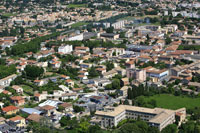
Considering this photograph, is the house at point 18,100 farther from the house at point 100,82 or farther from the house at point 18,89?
the house at point 100,82

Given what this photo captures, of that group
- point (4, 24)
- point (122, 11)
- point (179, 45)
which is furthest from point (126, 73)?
point (122, 11)

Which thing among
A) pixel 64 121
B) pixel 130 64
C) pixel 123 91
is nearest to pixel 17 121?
pixel 64 121

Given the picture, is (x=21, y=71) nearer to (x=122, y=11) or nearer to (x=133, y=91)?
(x=133, y=91)

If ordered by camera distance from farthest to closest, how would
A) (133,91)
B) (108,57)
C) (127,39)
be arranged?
(127,39) < (108,57) < (133,91)

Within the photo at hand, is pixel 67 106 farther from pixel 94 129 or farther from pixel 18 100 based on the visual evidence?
pixel 94 129

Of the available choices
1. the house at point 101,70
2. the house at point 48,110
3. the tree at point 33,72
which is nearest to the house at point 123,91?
the house at point 101,70
